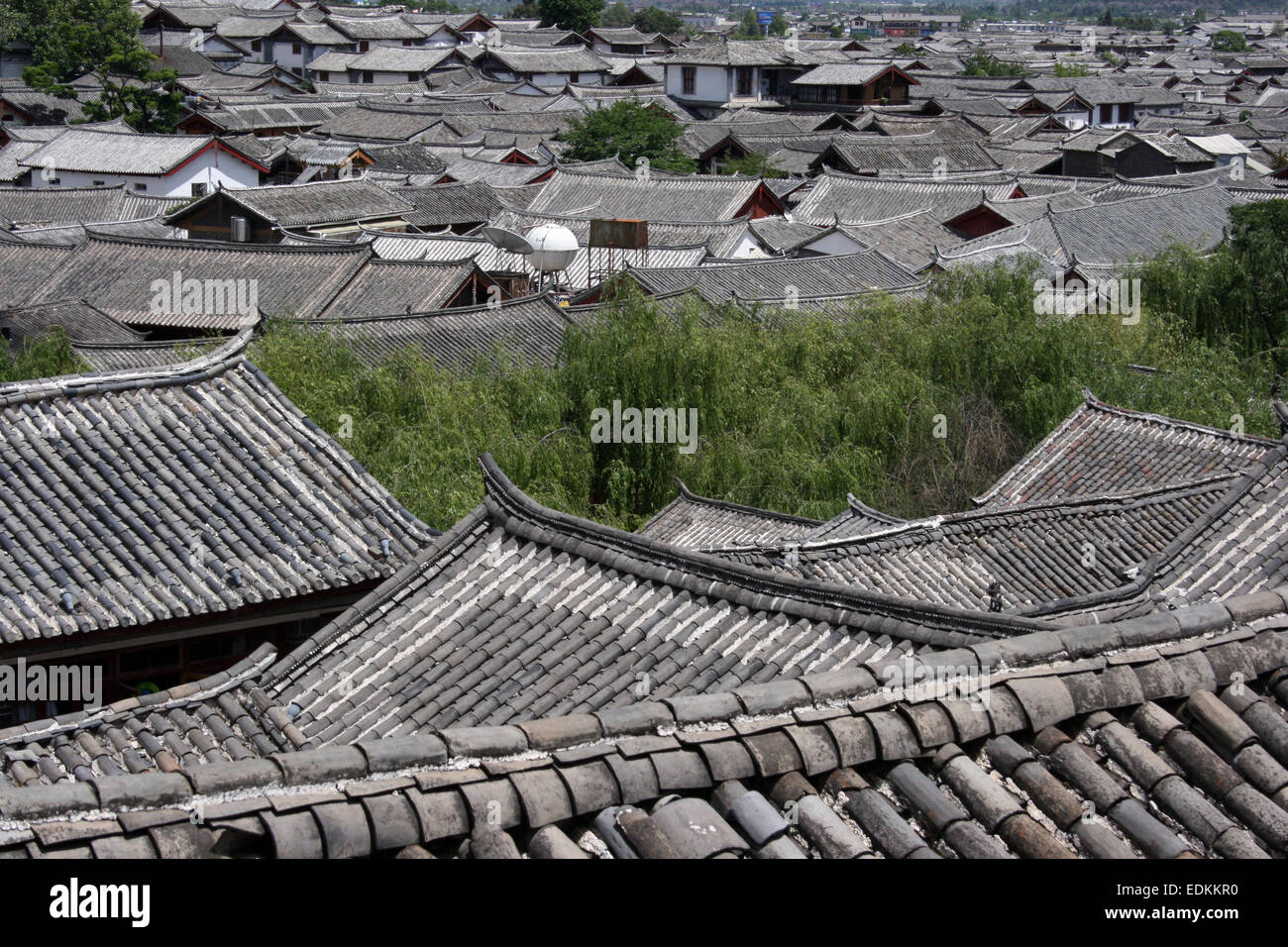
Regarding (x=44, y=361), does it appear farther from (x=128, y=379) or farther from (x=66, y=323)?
(x=128, y=379)

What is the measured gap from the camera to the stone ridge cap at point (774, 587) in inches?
281

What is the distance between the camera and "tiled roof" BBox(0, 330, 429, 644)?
9.95 m

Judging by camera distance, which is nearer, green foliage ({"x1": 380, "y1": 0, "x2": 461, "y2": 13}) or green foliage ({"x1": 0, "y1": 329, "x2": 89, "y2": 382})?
green foliage ({"x1": 0, "y1": 329, "x2": 89, "y2": 382})

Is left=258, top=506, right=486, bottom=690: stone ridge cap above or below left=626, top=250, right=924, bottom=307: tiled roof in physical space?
above

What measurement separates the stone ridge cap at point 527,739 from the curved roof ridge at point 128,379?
7814 millimetres

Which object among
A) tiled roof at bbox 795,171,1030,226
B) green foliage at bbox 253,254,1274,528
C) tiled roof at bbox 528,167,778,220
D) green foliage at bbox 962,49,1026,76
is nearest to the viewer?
green foliage at bbox 253,254,1274,528

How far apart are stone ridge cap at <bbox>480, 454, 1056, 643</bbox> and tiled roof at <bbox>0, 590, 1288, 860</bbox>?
6.76ft

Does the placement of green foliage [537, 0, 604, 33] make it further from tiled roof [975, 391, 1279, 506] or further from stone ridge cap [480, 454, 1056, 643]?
stone ridge cap [480, 454, 1056, 643]

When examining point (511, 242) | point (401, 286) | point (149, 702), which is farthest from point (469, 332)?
point (149, 702)

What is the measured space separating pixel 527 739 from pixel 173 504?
7.29m

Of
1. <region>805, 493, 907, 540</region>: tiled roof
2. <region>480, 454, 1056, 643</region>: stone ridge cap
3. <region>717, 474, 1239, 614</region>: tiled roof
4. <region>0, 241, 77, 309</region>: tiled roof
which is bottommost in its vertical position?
<region>0, 241, 77, 309</region>: tiled roof

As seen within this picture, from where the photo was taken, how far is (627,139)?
5525 centimetres

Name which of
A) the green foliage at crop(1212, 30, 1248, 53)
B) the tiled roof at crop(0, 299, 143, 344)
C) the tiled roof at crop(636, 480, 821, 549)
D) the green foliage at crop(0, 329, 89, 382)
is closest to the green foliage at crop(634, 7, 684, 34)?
the green foliage at crop(1212, 30, 1248, 53)

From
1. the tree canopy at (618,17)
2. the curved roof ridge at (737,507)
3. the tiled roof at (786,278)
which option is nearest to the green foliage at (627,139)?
the tiled roof at (786,278)
